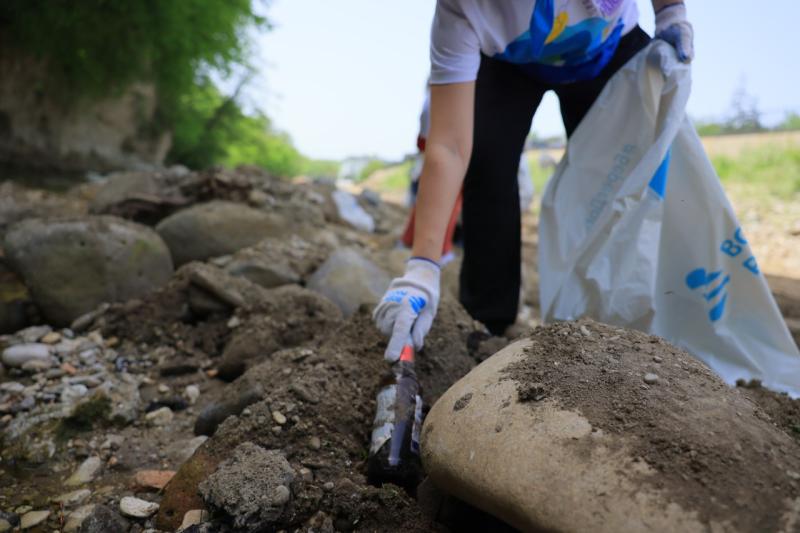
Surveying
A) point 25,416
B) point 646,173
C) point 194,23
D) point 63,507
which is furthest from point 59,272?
point 194,23

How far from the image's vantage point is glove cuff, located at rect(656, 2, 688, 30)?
193 cm

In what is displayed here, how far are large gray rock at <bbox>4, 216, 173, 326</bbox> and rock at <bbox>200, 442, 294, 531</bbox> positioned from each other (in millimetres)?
1862

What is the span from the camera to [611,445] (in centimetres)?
94

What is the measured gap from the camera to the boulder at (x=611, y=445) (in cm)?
83

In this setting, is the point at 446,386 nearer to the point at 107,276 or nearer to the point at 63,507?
the point at 63,507

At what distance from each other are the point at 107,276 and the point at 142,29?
269 inches

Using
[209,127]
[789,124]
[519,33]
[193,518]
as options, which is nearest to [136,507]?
[193,518]

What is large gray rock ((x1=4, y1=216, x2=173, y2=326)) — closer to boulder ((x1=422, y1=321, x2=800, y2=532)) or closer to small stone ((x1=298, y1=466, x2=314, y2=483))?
small stone ((x1=298, y1=466, x2=314, y2=483))

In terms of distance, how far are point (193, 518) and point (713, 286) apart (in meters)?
1.73

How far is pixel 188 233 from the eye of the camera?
134 inches

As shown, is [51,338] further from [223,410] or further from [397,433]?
[397,433]

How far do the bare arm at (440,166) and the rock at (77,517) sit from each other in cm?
100

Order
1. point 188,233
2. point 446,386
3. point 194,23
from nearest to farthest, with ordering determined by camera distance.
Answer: point 446,386, point 188,233, point 194,23

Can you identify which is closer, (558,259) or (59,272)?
(558,259)
